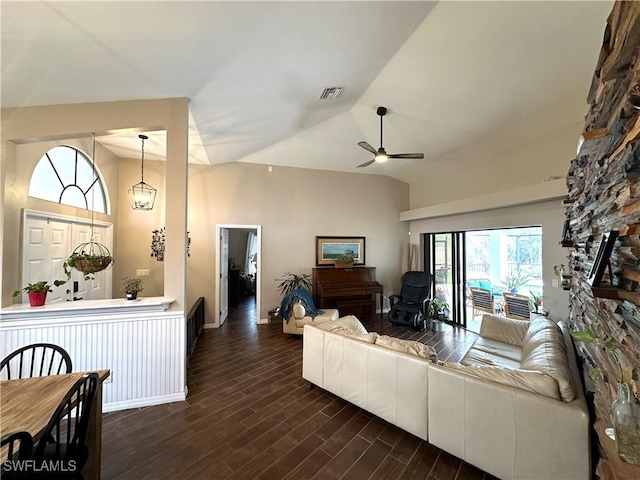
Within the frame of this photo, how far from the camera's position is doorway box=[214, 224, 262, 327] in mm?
5285

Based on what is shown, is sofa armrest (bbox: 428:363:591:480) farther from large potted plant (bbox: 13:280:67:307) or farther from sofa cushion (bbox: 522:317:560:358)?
large potted plant (bbox: 13:280:67:307)

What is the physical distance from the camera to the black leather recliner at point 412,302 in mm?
5023

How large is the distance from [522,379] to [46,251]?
487 centimetres

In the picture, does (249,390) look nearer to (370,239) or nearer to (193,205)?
(193,205)

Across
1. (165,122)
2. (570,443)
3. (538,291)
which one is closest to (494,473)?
(570,443)

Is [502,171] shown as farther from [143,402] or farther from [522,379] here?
[143,402]

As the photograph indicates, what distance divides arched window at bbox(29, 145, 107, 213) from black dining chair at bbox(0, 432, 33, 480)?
2.86 metres

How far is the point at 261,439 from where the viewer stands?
2.13 m

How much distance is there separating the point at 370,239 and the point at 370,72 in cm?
394

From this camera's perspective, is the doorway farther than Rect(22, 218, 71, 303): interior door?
Yes

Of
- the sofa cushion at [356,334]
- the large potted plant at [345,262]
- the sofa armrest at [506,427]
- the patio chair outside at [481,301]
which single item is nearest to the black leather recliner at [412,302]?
the patio chair outside at [481,301]

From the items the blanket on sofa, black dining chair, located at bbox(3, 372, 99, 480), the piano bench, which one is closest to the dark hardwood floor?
black dining chair, located at bbox(3, 372, 99, 480)

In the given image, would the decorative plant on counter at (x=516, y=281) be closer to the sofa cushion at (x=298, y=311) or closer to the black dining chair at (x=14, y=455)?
the sofa cushion at (x=298, y=311)

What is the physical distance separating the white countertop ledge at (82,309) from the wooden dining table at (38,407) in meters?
0.87
